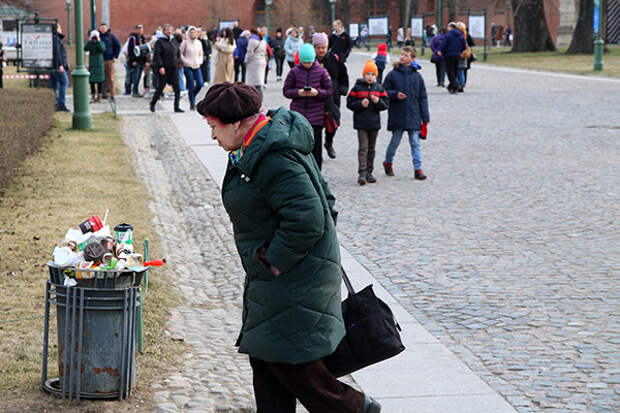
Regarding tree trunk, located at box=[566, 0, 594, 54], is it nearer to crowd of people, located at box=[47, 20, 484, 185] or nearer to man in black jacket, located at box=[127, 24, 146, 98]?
crowd of people, located at box=[47, 20, 484, 185]

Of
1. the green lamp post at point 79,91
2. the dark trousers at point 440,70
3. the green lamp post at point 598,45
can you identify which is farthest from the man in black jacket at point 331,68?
the green lamp post at point 598,45

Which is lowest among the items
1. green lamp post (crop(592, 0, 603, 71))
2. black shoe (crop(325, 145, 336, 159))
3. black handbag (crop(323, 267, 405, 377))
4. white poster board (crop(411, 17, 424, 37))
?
black handbag (crop(323, 267, 405, 377))

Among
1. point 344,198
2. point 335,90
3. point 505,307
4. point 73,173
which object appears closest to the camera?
point 505,307

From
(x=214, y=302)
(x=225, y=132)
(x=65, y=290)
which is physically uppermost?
(x=225, y=132)

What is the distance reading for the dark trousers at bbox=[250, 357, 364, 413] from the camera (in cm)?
369

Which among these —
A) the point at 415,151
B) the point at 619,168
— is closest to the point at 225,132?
the point at 415,151

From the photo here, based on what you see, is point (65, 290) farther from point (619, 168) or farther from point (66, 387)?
point (619, 168)

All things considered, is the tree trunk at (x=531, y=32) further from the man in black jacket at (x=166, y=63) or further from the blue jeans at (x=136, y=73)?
the man in black jacket at (x=166, y=63)

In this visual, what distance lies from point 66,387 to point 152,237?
4.09 meters

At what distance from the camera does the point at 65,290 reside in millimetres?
4555

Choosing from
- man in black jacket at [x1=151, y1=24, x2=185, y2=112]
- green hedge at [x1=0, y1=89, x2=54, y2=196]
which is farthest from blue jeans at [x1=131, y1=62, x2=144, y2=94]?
green hedge at [x1=0, y1=89, x2=54, y2=196]

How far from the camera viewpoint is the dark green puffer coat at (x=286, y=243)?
356cm

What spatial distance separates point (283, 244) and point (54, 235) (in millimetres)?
5218

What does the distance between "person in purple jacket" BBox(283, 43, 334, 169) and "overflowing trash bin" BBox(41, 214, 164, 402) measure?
734cm
